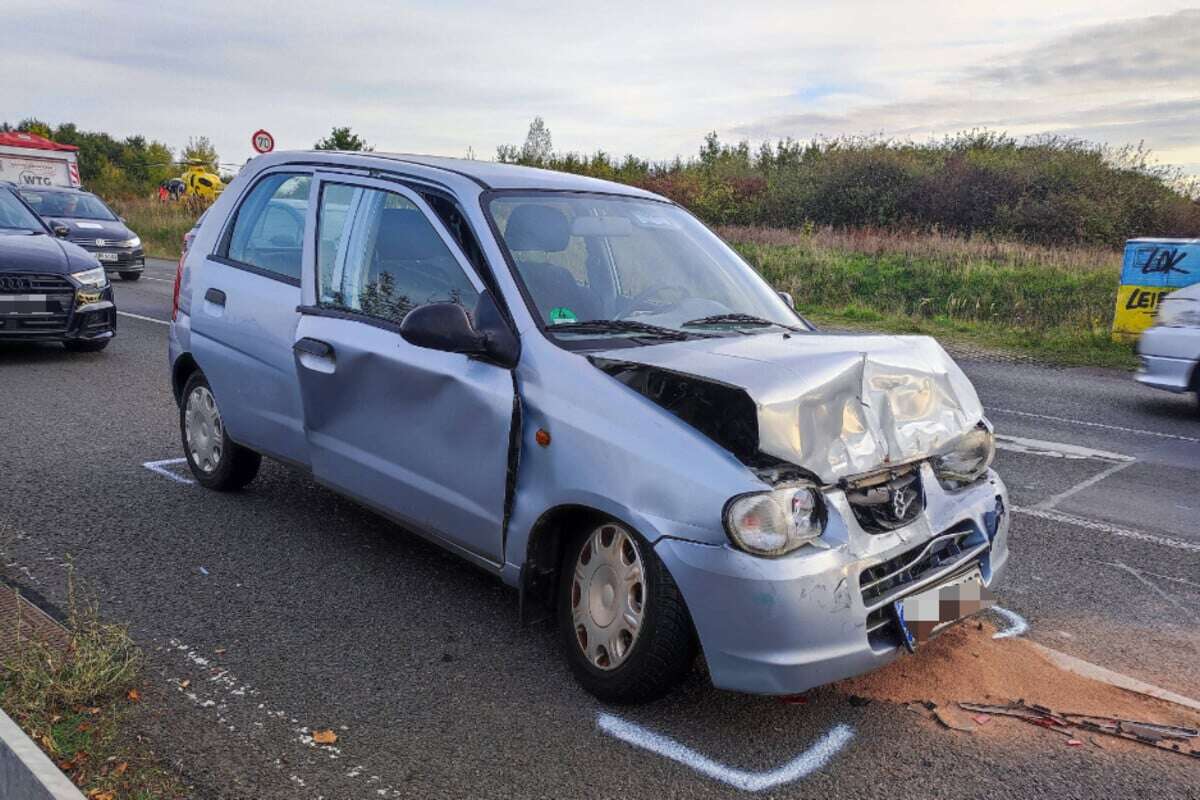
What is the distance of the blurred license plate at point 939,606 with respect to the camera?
318 cm

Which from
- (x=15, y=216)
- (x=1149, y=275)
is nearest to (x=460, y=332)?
(x=15, y=216)

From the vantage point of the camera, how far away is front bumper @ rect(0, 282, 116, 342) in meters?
9.61

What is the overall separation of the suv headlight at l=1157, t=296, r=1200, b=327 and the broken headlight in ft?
21.0

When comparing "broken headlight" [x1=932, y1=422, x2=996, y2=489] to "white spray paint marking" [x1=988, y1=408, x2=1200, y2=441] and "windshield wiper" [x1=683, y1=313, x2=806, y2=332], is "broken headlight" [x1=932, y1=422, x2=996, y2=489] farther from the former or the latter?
"white spray paint marking" [x1=988, y1=408, x2=1200, y2=441]

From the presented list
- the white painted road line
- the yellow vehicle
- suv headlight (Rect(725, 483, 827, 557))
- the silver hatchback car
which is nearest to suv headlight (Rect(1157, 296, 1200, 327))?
the silver hatchback car

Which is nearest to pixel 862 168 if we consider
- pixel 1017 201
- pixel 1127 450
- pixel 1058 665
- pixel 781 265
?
pixel 1017 201

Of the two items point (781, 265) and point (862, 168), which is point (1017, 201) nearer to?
point (862, 168)

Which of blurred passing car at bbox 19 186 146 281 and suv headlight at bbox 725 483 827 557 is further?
blurred passing car at bbox 19 186 146 281

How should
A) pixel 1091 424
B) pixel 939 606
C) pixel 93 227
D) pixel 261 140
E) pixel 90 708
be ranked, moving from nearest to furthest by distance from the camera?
pixel 90 708 < pixel 939 606 < pixel 1091 424 < pixel 93 227 < pixel 261 140

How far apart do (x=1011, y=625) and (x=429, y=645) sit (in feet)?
7.79

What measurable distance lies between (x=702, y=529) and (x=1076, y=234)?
31.5 m

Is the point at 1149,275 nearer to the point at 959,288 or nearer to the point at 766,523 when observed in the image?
the point at 959,288

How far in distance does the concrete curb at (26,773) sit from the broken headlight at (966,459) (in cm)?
278

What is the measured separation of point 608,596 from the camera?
3365mm
